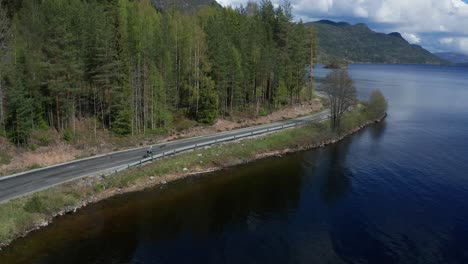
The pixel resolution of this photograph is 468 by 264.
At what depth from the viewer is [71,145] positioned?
4856 centimetres

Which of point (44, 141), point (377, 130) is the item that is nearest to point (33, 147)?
point (44, 141)

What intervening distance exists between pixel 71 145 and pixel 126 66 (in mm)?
14841

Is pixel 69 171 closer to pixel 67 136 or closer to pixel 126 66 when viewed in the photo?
pixel 67 136

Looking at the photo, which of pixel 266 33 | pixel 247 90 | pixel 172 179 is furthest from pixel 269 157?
pixel 266 33

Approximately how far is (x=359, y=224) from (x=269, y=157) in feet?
76.8

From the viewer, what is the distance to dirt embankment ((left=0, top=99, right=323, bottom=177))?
41.8 metres

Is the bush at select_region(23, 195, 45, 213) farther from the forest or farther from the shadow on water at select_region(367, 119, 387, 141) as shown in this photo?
the shadow on water at select_region(367, 119, 387, 141)

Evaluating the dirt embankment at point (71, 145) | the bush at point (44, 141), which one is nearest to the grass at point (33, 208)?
the dirt embankment at point (71, 145)

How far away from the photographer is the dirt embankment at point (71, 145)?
41.8 metres

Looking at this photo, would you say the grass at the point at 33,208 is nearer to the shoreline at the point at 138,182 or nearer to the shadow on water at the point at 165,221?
the shoreline at the point at 138,182

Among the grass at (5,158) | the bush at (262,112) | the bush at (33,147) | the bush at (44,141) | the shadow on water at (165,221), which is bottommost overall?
the shadow on water at (165,221)

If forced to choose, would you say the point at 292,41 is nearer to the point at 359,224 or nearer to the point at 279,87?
the point at 279,87

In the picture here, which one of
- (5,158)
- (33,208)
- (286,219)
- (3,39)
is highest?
(3,39)

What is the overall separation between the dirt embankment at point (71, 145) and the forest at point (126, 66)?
4.89ft
